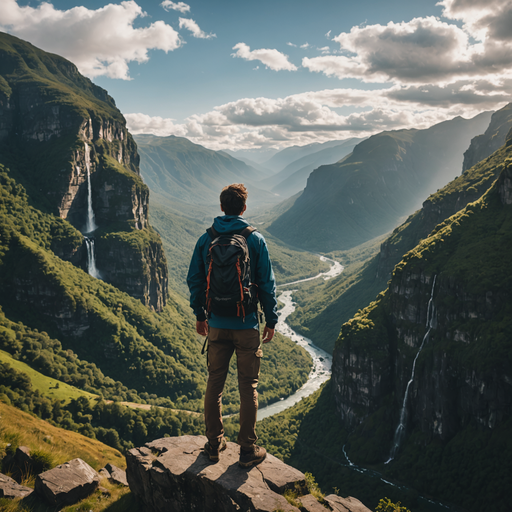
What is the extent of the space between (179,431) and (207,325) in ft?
252

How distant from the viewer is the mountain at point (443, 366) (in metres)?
63.1

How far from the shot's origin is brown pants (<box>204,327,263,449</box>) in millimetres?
9336

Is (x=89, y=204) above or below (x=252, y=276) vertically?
above

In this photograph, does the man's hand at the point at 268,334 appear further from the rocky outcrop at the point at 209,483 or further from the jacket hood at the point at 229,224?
the rocky outcrop at the point at 209,483

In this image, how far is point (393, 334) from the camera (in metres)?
87.4

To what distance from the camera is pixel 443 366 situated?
71438 millimetres

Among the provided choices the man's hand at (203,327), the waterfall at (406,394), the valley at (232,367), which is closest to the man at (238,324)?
the man's hand at (203,327)

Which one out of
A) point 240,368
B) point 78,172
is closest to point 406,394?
point 240,368

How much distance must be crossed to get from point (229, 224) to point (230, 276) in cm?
135

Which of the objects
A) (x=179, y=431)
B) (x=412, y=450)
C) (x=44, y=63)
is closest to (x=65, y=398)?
(x=179, y=431)

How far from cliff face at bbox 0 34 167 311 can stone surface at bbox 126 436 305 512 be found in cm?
Answer: 11242

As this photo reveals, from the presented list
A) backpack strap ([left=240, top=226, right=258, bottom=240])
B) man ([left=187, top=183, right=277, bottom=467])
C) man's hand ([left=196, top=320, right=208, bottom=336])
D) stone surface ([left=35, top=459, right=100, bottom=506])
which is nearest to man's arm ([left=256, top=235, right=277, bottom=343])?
man ([left=187, top=183, right=277, bottom=467])

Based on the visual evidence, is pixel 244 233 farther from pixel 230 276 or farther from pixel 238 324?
pixel 238 324

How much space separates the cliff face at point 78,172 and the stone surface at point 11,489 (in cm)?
11129
